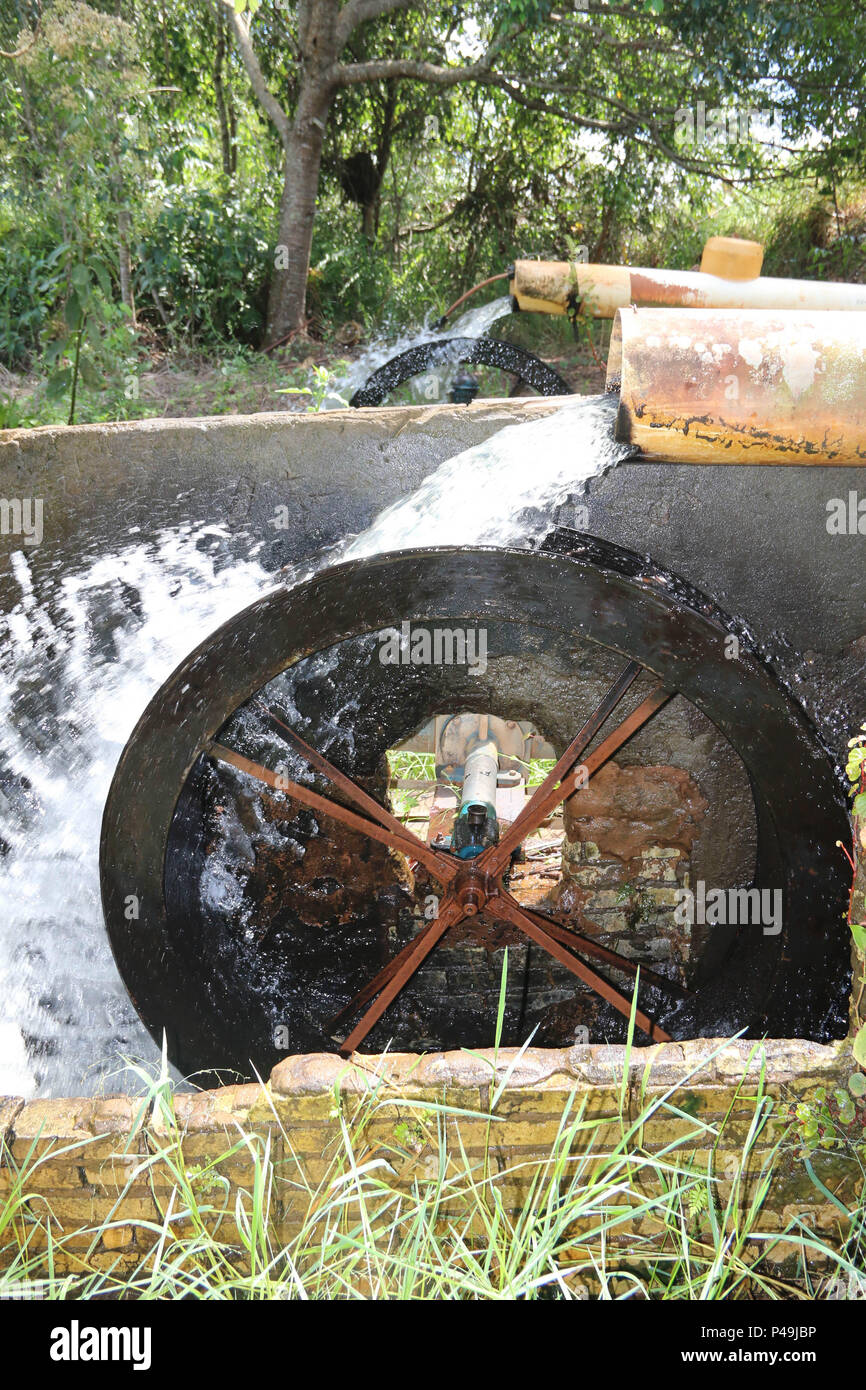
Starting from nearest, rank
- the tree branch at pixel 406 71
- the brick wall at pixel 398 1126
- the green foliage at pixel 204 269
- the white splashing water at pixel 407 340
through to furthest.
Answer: the brick wall at pixel 398 1126 → the white splashing water at pixel 407 340 → the tree branch at pixel 406 71 → the green foliage at pixel 204 269

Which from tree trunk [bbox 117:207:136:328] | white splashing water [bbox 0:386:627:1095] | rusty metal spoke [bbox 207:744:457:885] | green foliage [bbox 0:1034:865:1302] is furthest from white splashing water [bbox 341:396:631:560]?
tree trunk [bbox 117:207:136:328]

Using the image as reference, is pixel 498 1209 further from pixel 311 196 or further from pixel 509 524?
pixel 311 196

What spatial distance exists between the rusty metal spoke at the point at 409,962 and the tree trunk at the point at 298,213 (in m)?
6.48

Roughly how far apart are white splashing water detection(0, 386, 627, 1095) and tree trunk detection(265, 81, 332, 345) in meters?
5.53

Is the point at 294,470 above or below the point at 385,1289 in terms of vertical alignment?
above

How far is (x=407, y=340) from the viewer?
324 inches

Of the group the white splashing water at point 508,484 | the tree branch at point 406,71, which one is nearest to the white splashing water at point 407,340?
the tree branch at point 406,71

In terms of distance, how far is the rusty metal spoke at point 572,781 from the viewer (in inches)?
97.5

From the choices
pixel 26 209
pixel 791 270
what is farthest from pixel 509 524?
pixel 791 270

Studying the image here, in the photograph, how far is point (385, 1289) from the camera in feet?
4.86

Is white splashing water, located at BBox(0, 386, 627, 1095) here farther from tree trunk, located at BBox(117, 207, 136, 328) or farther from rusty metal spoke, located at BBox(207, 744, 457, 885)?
tree trunk, located at BBox(117, 207, 136, 328)

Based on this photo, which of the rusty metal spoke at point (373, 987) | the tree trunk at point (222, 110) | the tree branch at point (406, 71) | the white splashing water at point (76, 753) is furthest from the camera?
the tree trunk at point (222, 110)

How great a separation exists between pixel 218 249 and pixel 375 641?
661 cm

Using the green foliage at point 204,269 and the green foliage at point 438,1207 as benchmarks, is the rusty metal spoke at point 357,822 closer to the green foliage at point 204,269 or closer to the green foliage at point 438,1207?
the green foliage at point 438,1207
